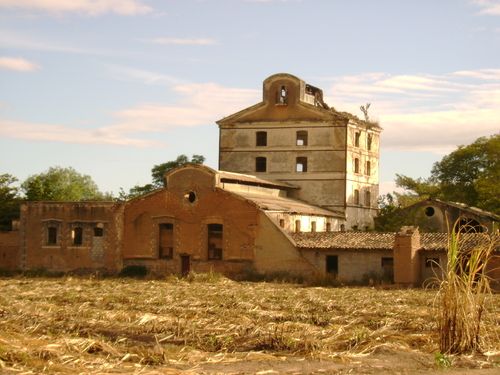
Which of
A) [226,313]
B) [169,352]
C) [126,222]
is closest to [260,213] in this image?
[126,222]

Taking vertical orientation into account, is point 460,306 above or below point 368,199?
below

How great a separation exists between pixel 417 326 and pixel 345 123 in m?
33.4

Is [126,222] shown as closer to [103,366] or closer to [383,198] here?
[383,198]

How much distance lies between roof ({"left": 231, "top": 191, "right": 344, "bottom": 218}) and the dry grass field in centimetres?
1088

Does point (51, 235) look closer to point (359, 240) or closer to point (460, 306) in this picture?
point (359, 240)

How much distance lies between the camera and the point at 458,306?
699 inches

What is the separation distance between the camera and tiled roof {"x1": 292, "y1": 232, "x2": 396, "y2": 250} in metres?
44.2

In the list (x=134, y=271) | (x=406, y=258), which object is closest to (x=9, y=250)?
(x=134, y=271)

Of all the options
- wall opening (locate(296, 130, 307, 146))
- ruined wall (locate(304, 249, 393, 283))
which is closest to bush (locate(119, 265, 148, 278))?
ruined wall (locate(304, 249, 393, 283))

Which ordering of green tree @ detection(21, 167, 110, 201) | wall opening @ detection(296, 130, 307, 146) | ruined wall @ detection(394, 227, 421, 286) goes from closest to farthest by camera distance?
ruined wall @ detection(394, 227, 421, 286) → wall opening @ detection(296, 130, 307, 146) → green tree @ detection(21, 167, 110, 201)

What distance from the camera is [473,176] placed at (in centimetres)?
6275

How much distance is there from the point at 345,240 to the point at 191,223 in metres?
7.99

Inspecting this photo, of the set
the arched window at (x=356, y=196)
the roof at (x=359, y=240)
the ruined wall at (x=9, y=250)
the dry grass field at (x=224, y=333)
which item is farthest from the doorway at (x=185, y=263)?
the arched window at (x=356, y=196)

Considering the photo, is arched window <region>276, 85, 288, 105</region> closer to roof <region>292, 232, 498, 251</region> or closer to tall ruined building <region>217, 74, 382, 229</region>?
tall ruined building <region>217, 74, 382, 229</region>
